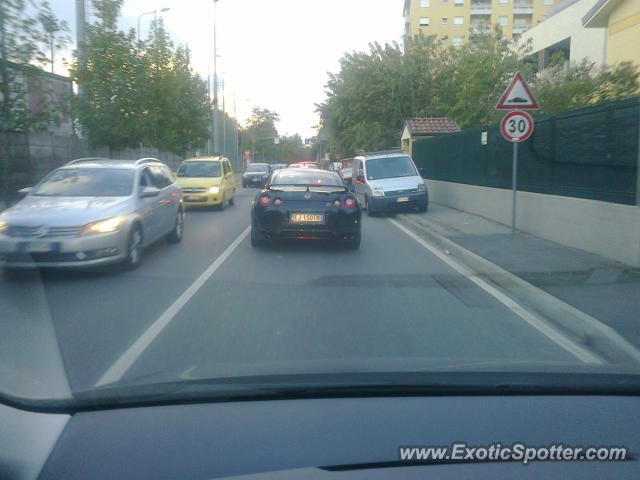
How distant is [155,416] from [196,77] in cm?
3615

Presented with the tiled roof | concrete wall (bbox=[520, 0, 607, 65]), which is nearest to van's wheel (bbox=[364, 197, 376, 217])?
the tiled roof

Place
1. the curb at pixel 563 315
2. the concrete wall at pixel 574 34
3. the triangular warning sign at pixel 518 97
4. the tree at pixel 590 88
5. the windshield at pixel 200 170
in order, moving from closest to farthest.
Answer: the curb at pixel 563 315
the triangular warning sign at pixel 518 97
the tree at pixel 590 88
the windshield at pixel 200 170
the concrete wall at pixel 574 34

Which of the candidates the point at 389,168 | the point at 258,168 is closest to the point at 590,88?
the point at 389,168

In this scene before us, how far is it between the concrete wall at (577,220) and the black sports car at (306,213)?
3.78 meters

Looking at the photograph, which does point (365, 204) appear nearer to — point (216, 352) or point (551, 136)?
point (551, 136)

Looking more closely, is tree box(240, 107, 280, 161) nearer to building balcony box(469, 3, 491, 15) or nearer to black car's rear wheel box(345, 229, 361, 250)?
building balcony box(469, 3, 491, 15)

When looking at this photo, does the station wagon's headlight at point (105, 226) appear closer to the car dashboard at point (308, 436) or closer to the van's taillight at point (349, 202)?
the van's taillight at point (349, 202)

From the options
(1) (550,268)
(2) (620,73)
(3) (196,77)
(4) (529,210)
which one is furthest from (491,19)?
(1) (550,268)

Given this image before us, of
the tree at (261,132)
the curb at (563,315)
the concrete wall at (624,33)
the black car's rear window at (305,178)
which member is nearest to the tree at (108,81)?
the black car's rear window at (305,178)

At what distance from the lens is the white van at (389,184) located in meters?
18.4

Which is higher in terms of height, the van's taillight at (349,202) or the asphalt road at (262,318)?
the van's taillight at (349,202)

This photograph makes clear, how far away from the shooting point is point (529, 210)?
13.4m

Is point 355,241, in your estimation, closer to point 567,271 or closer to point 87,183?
point 567,271

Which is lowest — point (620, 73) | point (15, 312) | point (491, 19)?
point (15, 312)
